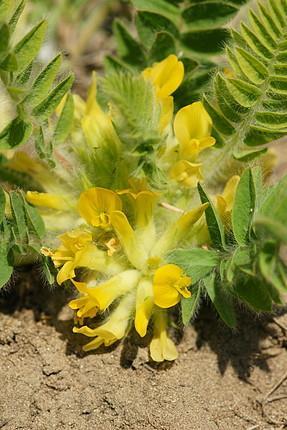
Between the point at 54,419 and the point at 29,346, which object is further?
the point at 29,346

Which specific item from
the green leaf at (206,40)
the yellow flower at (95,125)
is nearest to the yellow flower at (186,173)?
the yellow flower at (95,125)

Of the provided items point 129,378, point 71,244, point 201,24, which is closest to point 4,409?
point 129,378

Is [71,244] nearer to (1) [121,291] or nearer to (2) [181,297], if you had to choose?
(1) [121,291]

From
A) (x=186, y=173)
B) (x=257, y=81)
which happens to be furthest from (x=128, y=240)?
(x=257, y=81)

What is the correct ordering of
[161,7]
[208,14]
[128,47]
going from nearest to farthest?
[208,14], [161,7], [128,47]

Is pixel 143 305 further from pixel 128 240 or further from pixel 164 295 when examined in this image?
pixel 128 240

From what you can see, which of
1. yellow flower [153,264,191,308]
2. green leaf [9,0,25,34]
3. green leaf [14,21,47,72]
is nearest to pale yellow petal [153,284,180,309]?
yellow flower [153,264,191,308]
